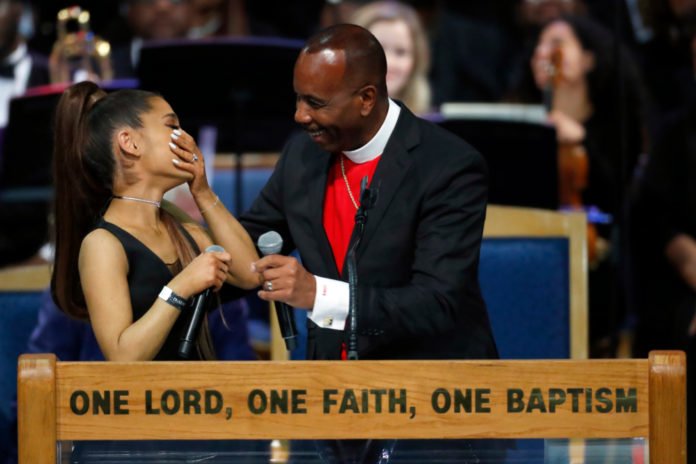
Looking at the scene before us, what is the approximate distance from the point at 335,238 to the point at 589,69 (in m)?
3.30

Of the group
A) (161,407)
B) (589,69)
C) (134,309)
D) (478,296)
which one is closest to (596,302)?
(589,69)

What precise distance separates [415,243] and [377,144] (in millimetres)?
219

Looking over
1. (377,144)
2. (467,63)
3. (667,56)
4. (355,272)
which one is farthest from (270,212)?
(467,63)

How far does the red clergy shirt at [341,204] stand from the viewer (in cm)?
253

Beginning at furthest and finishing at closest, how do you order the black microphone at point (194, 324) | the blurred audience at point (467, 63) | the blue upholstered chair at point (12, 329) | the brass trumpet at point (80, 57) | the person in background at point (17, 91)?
the blurred audience at point (467, 63) < the person in background at point (17, 91) < the brass trumpet at point (80, 57) < the blue upholstered chair at point (12, 329) < the black microphone at point (194, 324)

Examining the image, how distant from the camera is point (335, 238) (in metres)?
2.54

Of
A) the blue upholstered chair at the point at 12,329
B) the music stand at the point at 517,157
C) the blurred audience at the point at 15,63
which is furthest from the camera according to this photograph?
the blurred audience at the point at 15,63

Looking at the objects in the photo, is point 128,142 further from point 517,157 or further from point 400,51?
point 400,51

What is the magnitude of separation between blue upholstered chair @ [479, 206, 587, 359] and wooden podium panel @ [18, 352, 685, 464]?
142cm

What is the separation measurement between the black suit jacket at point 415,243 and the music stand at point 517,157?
1874 millimetres

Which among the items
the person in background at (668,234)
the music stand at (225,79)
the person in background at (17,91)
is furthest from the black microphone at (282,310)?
the person in background at (17,91)

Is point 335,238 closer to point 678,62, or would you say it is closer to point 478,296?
point 478,296

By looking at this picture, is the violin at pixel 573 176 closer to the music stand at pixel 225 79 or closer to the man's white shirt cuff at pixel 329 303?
the music stand at pixel 225 79

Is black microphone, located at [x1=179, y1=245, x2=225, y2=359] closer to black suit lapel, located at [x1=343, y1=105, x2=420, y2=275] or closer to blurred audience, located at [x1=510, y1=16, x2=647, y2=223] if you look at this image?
black suit lapel, located at [x1=343, y1=105, x2=420, y2=275]
